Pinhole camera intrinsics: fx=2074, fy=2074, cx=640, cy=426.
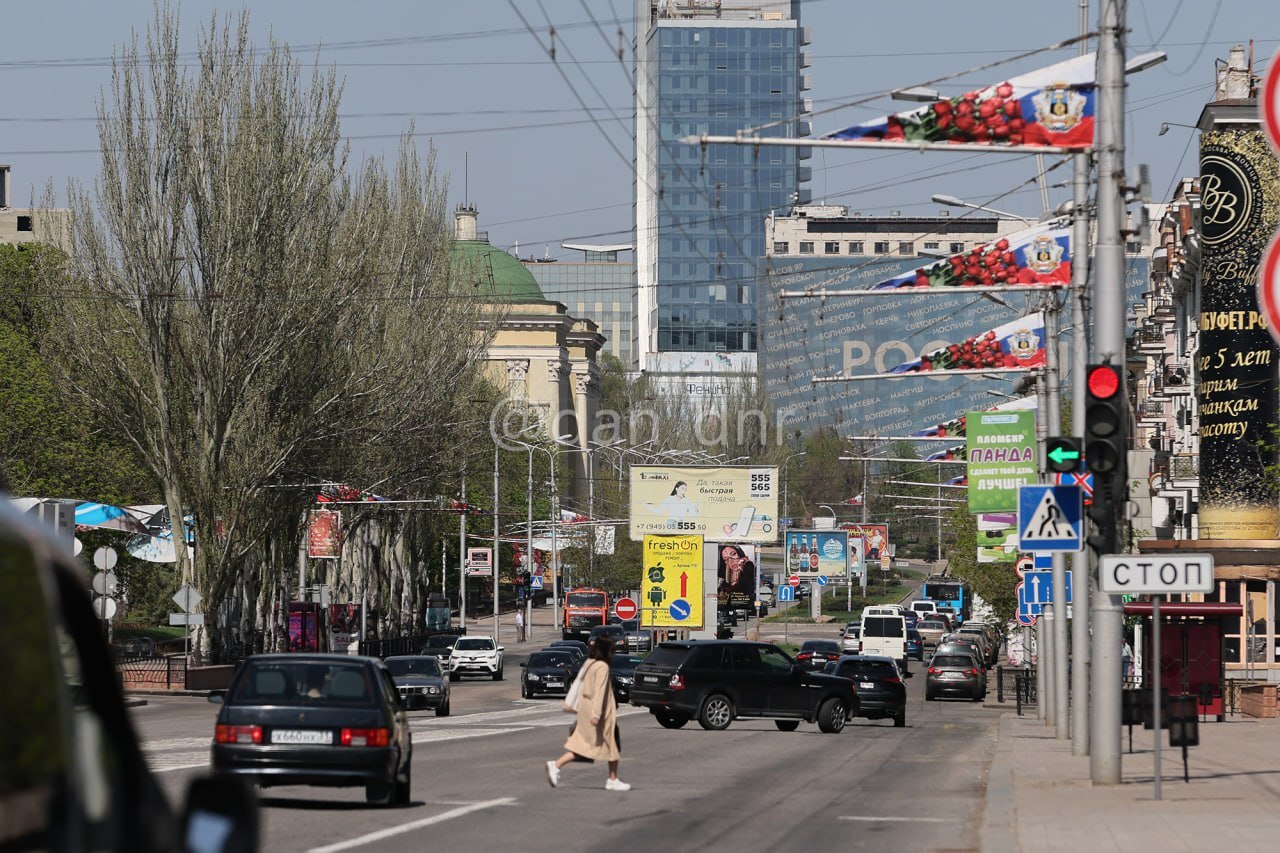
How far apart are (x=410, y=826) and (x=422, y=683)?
95.4ft

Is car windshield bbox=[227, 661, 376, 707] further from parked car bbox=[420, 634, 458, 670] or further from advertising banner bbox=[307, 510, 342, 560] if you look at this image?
advertising banner bbox=[307, 510, 342, 560]

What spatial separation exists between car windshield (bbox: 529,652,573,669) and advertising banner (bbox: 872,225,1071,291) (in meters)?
28.8

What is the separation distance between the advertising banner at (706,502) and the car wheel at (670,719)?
119 feet

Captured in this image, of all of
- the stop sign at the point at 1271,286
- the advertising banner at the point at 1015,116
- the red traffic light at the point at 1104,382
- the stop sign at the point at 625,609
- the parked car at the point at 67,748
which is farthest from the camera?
the stop sign at the point at 625,609

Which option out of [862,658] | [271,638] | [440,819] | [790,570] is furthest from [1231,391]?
[440,819]

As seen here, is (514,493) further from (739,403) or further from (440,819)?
(440,819)

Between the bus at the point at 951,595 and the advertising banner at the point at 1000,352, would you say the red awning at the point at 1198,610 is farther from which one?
the bus at the point at 951,595

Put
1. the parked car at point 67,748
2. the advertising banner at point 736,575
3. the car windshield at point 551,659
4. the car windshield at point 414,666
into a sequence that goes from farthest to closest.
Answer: the advertising banner at point 736,575 < the car windshield at point 551,659 < the car windshield at point 414,666 < the parked car at point 67,748

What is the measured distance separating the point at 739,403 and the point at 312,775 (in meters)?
127

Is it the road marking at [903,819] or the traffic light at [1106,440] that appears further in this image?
the traffic light at [1106,440]

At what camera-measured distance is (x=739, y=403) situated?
143m

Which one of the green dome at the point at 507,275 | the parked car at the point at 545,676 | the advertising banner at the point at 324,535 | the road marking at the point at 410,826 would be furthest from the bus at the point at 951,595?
the road marking at the point at 410,826

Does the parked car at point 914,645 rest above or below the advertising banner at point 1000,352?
below

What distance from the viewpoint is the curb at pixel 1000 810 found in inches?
593
